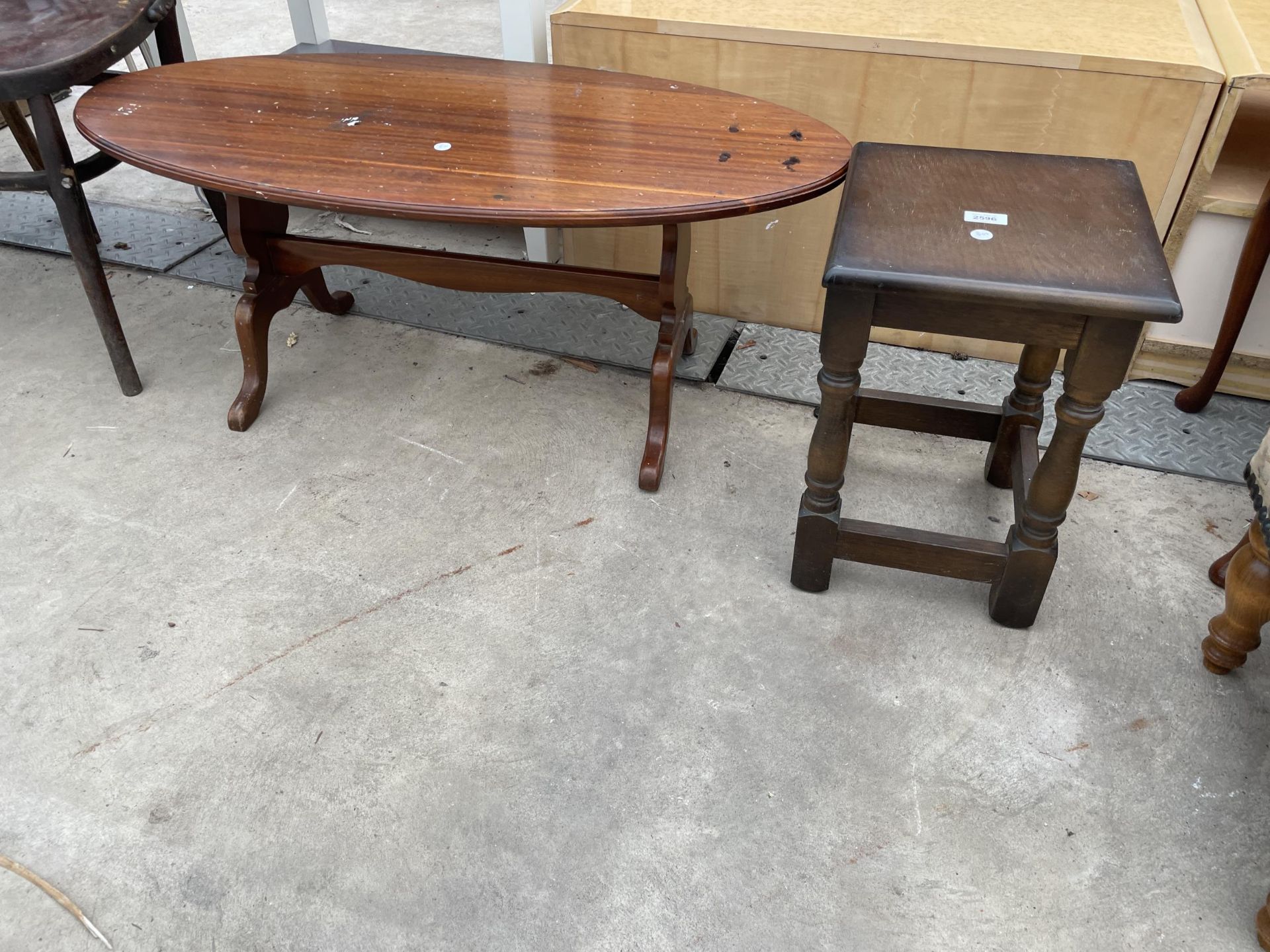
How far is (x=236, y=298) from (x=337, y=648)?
1514 millimetres

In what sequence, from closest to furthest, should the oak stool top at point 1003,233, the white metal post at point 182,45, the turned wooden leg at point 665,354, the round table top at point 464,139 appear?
the oak stool top at point 1003,233, the round table top at point 464,139, the turned wooden leg at point 665,354, the white metal post at point 182,45

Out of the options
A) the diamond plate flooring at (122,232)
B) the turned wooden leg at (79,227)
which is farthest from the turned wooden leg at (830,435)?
the diamond plate flooring at (122,232)

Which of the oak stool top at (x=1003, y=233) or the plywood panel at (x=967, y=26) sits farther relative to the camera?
the plywood panel at (x=967, y=26)

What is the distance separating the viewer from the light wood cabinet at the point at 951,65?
2.05 meters

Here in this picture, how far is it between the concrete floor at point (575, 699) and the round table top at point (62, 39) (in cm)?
79

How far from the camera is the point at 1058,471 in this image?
155cm

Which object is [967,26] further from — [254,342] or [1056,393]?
[254,342]

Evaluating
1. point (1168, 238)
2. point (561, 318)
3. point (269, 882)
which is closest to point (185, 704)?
point (269, 882)

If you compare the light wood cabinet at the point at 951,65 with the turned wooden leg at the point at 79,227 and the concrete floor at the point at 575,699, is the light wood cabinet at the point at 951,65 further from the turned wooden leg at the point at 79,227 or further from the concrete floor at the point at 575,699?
the turned wooden leg at the point at 79,227

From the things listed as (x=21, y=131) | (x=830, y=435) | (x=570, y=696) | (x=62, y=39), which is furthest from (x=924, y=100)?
(x=21, y=131)

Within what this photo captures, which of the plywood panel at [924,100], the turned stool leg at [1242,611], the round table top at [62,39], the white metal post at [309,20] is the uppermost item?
the round table top at [62,39]

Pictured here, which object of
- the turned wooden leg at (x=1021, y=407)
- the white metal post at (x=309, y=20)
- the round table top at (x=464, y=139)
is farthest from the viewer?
the white metal post at (x=309, y=20)

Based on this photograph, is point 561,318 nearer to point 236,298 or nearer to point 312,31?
point 236,298

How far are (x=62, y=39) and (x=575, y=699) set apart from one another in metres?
1.78
